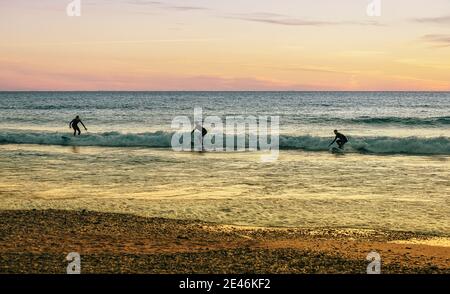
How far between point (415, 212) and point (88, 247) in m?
7.60

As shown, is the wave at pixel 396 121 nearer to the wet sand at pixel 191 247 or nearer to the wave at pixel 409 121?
the wave at pixel 409 121

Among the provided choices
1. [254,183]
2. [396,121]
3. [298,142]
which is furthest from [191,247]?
[396,121]

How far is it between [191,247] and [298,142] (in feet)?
79.4

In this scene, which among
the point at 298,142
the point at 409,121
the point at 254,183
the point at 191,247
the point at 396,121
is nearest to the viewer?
the point at 191,247

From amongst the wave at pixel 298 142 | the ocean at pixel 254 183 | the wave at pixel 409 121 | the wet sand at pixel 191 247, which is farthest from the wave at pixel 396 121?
the wet sand at pixel 191 247

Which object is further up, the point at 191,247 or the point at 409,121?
the point at 409,121

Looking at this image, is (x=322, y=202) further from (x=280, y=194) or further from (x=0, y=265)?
(x=0, y=265)

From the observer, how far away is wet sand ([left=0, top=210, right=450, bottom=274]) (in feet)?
27.6

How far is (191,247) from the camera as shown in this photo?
9.77 m

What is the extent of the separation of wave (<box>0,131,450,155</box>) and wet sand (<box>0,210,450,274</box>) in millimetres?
18821

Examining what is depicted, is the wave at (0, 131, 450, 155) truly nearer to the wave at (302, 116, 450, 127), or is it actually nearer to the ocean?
the ocean

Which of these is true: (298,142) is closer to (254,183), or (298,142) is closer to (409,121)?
(254,183)
